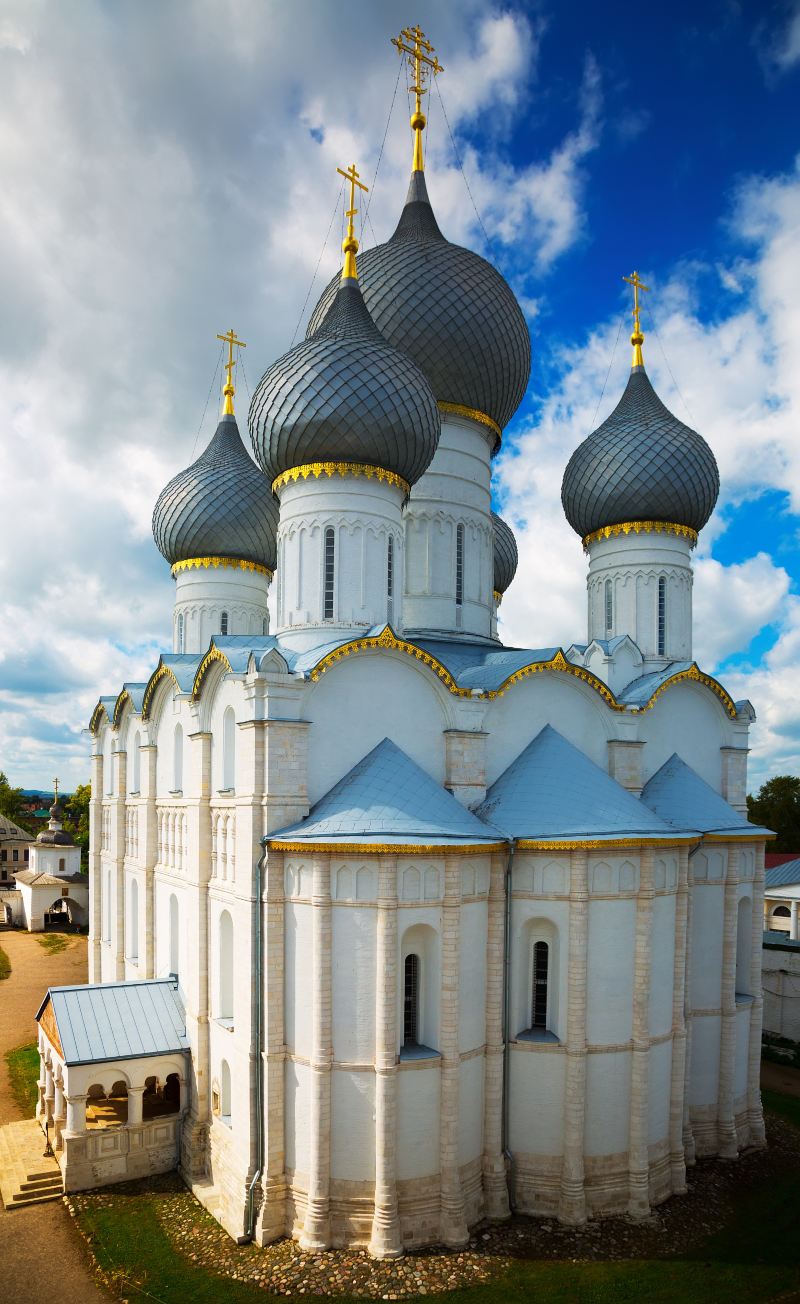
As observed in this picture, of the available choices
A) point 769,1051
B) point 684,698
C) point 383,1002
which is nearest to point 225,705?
point 383,1002

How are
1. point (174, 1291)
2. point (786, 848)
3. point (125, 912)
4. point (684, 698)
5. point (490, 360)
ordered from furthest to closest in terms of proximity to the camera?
point (786, 848)
point (125, 912)
point (490, 360)
point (684, 698)
point (174, 1291)

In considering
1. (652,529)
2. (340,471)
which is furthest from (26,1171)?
(652,529)

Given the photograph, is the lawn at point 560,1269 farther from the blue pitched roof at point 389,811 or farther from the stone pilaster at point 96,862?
the stone pilaster at point 96,862

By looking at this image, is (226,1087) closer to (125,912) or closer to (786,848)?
(125,912)

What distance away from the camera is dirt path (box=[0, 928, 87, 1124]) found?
1780cm

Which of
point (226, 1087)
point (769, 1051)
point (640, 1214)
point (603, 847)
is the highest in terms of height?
point (603, 847)

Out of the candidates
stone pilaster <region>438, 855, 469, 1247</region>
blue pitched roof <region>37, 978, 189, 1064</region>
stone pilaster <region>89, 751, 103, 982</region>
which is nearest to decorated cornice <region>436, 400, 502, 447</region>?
stone pilaster <region>438, 855, 469, 1247</region>

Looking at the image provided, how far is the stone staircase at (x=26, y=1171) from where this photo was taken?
11641 mm

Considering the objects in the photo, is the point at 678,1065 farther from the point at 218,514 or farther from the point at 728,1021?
the point at 218,514

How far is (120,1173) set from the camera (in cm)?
1219

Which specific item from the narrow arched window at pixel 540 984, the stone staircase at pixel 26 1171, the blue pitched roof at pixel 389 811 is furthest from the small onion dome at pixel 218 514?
the stone staircase at pixel 26 1171

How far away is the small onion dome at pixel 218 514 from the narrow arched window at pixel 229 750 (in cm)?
733

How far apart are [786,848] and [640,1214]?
1265 inches

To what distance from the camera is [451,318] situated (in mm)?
15609
